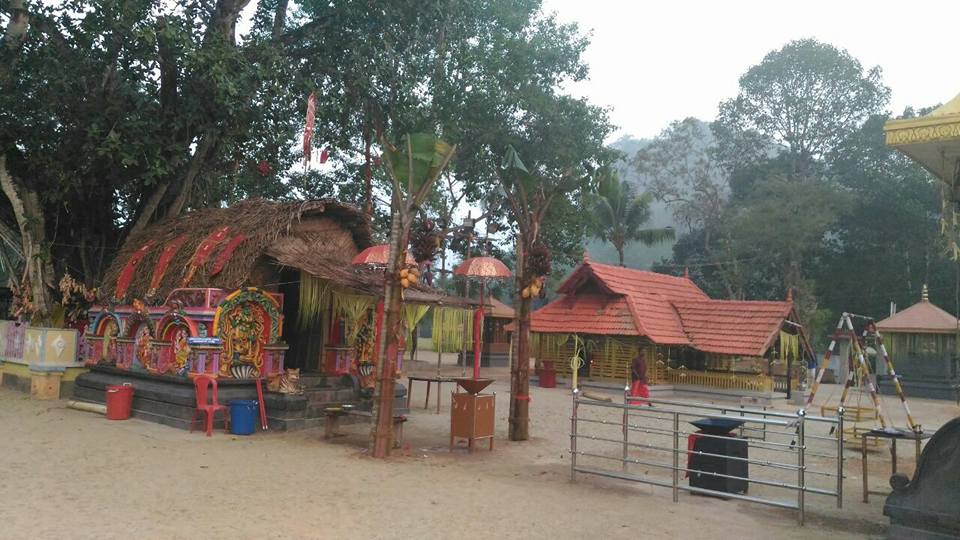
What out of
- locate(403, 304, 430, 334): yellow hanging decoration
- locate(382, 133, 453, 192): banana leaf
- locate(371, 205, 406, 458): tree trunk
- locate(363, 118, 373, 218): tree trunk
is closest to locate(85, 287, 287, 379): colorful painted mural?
locate(403, 304, 430, 334): yellow hanging decoration

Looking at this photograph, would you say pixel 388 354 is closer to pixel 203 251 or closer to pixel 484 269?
pixel 484 269

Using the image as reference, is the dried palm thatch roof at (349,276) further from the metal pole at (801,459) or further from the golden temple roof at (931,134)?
the golden temple roof at (931,134)

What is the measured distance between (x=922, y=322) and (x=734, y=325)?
8.31m

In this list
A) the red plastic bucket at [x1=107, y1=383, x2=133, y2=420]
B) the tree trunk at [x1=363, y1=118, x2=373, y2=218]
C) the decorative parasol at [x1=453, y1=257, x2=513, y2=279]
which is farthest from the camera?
the tree trunk at [x1=363, y1=118, x2=373, y2=218]

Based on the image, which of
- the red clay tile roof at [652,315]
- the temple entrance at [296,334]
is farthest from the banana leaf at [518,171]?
the red clay tile roof at [652,315]

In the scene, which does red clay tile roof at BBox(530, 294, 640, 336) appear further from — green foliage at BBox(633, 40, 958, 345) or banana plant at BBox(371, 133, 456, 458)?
green foliage at BBox(633, 40, 958, 345)

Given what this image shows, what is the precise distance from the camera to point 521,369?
1133cm

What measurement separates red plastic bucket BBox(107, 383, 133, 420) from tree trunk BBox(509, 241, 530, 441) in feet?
21.8

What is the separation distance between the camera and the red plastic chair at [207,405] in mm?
11195

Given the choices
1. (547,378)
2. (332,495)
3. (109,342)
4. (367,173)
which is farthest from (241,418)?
(547,378)

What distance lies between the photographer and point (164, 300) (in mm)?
12852

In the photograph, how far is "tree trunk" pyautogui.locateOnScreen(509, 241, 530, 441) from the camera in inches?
444

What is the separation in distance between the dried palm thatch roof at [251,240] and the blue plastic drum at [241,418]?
80.7 inches

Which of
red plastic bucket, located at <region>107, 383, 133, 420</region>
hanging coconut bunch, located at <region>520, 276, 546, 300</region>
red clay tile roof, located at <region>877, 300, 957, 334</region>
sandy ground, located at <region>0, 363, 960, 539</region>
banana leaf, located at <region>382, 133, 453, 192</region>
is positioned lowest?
sandy ground, located at <region>0, 363, 960, 539</region>
